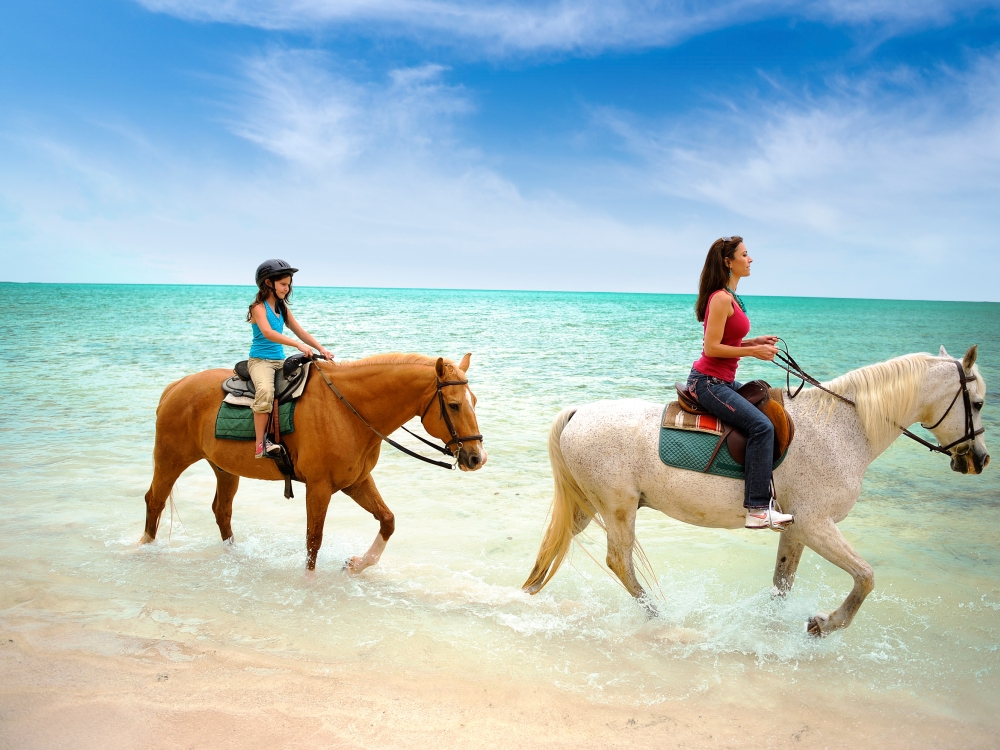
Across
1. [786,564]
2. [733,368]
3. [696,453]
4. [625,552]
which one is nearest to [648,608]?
[625,552]

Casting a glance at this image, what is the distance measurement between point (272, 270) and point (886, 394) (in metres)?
4.51

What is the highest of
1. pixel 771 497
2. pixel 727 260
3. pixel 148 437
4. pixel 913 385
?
pixel 727 260

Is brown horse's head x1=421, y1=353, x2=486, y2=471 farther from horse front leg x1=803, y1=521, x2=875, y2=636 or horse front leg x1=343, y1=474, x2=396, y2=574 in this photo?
horse front leg x1=803, y1=521, x2=875, y2=636

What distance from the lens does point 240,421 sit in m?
5.00

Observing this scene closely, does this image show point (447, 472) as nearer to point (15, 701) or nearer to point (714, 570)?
point (714, 570)

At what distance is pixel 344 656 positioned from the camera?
3.88 meters

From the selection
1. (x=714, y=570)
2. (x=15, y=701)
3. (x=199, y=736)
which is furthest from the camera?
(x=714, y=570)

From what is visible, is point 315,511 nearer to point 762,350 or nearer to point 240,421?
point 240,421

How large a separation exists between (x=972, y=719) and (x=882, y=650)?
0.75 metres

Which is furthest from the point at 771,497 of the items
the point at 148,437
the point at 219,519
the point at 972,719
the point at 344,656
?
the point at 148,437

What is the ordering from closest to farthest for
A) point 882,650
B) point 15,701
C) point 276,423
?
1. point 15,701
2. point 882,650
3. point 276,423

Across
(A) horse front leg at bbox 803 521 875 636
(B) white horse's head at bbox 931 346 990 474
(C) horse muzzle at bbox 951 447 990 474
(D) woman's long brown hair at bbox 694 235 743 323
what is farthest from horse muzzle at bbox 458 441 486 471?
(C) horse muzzle at bbox 951 447 990 474

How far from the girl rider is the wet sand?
1734 mm

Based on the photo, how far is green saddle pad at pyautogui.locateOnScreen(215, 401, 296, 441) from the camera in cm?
488
